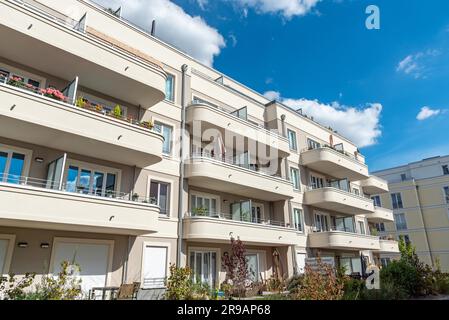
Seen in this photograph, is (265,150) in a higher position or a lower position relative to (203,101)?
lower

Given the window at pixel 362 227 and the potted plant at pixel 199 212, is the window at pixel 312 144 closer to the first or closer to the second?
the window at pixel 362 227

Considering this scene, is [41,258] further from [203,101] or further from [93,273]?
[203,101]

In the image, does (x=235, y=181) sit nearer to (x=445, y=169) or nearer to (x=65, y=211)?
(x=65, y=211)

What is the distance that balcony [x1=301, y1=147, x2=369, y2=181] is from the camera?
25.5 meters

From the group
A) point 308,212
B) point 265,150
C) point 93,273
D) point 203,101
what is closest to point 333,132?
point 308,212

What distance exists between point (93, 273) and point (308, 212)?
17.3 metres

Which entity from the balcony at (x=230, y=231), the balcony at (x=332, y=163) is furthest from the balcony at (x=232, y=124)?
the balcony at (x=230, y=231)

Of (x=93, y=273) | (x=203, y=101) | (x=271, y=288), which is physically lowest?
(x=271, y=288)

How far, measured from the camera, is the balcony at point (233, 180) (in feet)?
55.8

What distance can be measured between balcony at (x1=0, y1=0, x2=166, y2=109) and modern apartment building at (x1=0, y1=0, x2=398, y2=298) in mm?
52

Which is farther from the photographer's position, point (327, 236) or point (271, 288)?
point (327, 236)

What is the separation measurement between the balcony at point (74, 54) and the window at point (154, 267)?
758 cm

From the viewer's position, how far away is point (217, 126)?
→ 18875 millimetres

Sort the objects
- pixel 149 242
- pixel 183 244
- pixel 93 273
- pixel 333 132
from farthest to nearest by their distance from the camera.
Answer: pixel 333 132 < pixel 183 244 < pixel 149 242 < pixel 93 273
